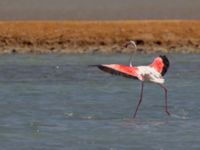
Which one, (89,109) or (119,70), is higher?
(119,70)

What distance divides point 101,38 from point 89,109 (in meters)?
11.4

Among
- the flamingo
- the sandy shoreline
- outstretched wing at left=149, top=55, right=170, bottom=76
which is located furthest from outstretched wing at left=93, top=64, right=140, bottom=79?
the sandy shoreline

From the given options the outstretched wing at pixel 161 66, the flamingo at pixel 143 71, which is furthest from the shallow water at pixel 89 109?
the outstretched wing at pixel 161 66

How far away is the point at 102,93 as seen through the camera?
20.7 metres

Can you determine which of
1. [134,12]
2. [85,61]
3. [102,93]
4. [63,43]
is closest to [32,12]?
[134,12]

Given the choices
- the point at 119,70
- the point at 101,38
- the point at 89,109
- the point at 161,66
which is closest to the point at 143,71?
the point at 161,66

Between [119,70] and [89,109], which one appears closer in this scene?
[119,70]

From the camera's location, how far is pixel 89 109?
60.2 ft

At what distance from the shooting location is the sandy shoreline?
95.9ft

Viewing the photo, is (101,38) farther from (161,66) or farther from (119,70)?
(119,70)

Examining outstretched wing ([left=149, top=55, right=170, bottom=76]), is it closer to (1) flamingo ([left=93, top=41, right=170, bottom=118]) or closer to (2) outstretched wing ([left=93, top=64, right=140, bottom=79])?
(1) flamingo ([left=93, top=41, right=170, bottom=118])

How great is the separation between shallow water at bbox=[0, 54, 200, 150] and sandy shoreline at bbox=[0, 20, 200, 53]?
2.82m

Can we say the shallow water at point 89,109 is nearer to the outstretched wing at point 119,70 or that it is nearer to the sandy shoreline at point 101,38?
the outstretched wing at point 119,70

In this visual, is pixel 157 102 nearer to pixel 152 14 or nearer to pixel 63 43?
pixel 63 43
